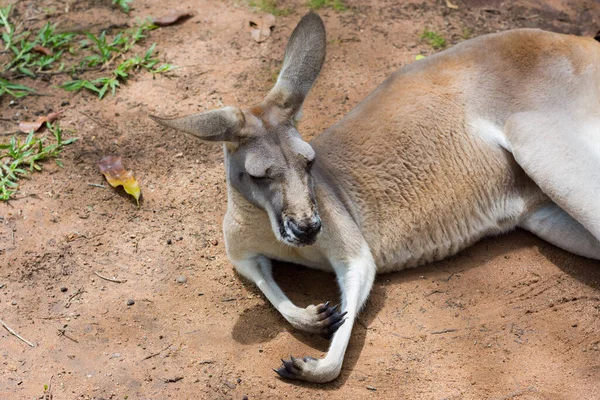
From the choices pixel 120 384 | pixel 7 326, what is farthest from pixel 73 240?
pixel 120 384

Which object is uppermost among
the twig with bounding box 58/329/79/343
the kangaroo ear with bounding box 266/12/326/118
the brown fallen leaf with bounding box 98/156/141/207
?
the kangaroo ear with bounding box 266/12/326/118

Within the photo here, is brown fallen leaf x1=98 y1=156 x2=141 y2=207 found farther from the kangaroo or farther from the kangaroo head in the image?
the kangaroo head

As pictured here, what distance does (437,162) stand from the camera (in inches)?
199

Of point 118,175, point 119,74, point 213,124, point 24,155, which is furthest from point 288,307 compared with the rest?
point 119,74

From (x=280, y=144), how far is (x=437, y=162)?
123 centimetres

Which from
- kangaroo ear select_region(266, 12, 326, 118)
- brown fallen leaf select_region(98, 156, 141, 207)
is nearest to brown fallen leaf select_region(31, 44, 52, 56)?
brown fallen leaf select_region(98, 156, 141, 207)

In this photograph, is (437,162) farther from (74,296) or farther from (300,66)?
(74,296)

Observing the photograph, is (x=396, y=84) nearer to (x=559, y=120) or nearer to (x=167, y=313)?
(x=559, y=120)

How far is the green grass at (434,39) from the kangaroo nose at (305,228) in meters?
3.12

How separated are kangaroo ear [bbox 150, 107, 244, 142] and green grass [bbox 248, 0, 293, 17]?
2.98m

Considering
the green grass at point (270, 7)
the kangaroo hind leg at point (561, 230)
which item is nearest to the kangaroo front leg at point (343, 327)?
the kangaroo hind leg at point (561, 230)

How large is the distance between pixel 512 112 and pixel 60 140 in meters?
3.32

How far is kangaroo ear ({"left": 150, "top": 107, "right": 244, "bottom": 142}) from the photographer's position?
4.12m

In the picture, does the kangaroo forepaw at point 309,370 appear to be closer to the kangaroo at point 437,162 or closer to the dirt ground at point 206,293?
the dirt ground at point 206,293
